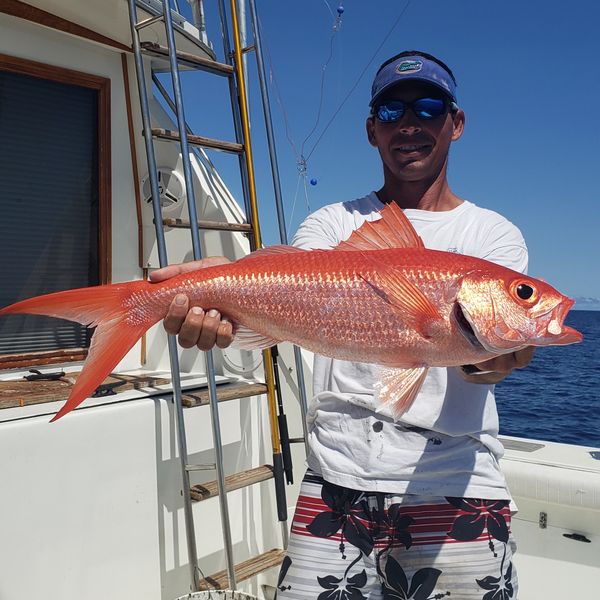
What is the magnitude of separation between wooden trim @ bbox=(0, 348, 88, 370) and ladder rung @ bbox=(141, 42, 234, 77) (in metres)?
2.00

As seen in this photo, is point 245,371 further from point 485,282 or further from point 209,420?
point 485,282

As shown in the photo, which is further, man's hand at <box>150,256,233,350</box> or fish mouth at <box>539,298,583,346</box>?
man's hand at <box>150,256,233,350</box>

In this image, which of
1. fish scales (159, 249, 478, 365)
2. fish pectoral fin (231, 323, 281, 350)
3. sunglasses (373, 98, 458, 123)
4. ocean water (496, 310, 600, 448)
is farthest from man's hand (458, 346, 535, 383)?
ocean water (496, 310, 600, 448)

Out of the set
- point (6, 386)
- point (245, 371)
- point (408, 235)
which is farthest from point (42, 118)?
point (408, 235)

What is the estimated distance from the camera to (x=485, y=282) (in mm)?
1810

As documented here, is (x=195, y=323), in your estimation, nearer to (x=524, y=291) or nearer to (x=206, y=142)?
(x=524, y=291)

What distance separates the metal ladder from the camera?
3.36 m

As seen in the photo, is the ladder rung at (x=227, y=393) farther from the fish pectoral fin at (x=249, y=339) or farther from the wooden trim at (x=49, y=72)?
the wooden trim at (x=49, y=72)

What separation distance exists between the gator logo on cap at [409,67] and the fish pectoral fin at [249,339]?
3.88 feet

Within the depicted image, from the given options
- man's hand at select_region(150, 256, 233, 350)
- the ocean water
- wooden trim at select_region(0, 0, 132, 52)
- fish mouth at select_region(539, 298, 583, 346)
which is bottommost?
the ocean water

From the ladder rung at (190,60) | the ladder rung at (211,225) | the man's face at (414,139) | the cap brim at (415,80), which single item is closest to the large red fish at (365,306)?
the man's face at (414,139)

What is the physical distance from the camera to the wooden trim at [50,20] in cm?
379

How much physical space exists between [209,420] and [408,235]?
2188 millimetres

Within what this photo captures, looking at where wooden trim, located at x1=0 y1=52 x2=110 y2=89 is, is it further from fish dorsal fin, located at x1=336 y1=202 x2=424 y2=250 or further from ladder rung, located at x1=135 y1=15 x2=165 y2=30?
fish dorsal fin, located at x1=336 y1=202 x2=424 y2=250
